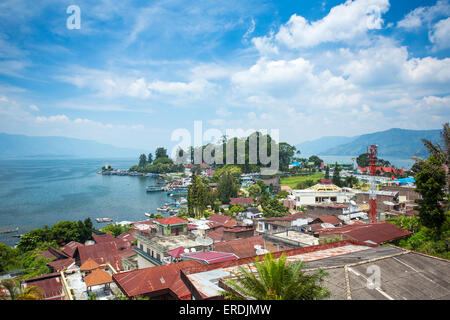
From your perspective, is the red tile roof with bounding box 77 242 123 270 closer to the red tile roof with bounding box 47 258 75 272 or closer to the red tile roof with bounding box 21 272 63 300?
the red tile roof with bounding box 47 258 75 272

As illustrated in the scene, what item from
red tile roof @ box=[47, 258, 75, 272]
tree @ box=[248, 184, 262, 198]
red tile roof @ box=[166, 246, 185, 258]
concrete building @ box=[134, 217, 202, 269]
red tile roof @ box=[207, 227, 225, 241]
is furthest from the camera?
tree @ box=[248, 184, 262, 198]

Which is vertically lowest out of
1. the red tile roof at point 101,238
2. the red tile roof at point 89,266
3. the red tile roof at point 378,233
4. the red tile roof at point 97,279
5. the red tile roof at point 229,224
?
the red tile roof at point 101,238

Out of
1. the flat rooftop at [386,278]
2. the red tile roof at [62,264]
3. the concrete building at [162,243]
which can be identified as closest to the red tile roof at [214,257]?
the concrete building at [162,243]

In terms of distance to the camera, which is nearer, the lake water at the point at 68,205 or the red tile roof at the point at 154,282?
the red tile roof at the point at 154,282

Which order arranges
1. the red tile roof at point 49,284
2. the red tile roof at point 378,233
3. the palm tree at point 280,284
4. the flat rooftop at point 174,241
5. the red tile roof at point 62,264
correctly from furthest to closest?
the red tile roof at point 62,264
the flat rooftop at point 174,241
the red tile roof at point 49,284
the red tile roof at point 378,233
the palm tree at point 280,284

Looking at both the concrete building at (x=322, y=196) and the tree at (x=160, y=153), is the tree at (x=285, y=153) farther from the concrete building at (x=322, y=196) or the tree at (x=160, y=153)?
the tree at (x=160, y=153)

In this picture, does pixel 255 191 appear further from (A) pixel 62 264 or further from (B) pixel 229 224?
(A) pixel 62 264

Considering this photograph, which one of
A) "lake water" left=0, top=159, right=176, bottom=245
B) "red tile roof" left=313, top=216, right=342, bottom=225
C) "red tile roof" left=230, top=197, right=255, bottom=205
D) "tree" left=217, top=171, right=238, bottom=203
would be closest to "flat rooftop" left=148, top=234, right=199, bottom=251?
"red tile roof" left=313, top=216, right=342, bottom=225

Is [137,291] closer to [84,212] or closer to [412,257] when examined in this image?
[412,257]
